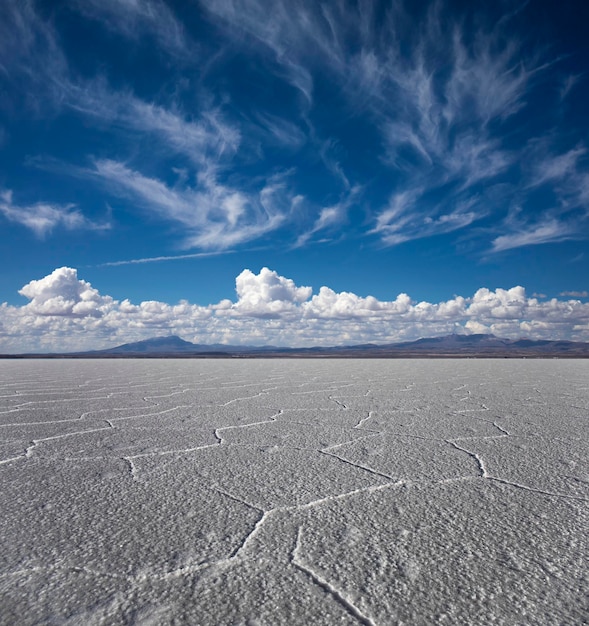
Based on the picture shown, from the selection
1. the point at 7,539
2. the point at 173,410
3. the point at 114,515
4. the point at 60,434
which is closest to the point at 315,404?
the point at 173,410

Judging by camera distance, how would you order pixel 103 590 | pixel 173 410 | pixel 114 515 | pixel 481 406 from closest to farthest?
pixel 103 590
pixel 114 515
pixel 173 410
pixel 481 406

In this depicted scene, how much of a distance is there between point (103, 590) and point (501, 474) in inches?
81.3

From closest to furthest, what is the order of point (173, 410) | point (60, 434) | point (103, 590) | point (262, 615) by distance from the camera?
point (262, 615), point (103, 590), point (60, 434), point (173, 410)

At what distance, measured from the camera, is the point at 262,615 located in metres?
1.13

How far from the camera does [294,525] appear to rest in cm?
168

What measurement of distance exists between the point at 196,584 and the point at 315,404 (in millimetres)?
3984

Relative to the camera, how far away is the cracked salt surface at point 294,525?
1181 mm

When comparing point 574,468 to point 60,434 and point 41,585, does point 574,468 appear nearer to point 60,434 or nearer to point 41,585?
point 41,585

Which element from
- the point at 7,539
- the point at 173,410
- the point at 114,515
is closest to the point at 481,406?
the point at 173,410

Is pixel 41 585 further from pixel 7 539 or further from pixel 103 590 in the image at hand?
pixel 7 539

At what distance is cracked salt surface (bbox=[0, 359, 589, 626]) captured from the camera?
118cm

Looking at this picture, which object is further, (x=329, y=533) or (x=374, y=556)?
(x=329, y=533)

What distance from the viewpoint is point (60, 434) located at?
11.4ft

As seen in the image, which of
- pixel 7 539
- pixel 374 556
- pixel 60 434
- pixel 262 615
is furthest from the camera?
pixel 60 434
